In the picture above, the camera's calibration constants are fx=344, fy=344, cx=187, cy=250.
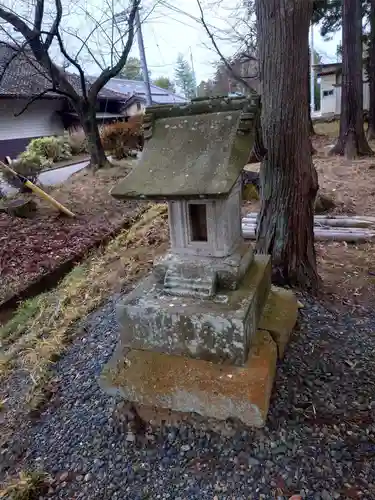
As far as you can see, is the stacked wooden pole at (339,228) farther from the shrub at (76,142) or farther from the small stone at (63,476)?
the shrub at (76,142)

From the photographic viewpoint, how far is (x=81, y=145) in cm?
1489

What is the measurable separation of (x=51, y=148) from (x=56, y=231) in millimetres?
7711

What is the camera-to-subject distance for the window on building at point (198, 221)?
6.82 feet

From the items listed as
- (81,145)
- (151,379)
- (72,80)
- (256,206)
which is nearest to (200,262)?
(151,379)

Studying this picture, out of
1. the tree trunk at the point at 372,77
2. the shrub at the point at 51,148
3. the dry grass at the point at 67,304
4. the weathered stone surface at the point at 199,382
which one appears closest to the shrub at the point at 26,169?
the shrub at the point at 51,148

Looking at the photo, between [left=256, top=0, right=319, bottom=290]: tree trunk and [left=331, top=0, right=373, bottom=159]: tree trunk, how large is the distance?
7.22m

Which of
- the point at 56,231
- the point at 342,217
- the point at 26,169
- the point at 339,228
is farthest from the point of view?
the point at 26,169

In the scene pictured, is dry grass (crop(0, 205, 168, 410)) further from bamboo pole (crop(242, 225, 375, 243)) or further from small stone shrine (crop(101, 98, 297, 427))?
bamboo pole (crop(242, 225, 375, 243))

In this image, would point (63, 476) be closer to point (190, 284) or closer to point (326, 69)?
point (190, 284)

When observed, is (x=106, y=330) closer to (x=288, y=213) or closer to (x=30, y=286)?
(x=288, y=213)

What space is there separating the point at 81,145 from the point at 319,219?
12.5 metres

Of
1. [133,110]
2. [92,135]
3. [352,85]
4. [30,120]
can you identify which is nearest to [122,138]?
[92,135]

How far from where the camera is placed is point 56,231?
22.1 ft

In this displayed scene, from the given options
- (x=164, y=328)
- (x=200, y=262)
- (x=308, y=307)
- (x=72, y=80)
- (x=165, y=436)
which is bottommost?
(x=165, y=436)
